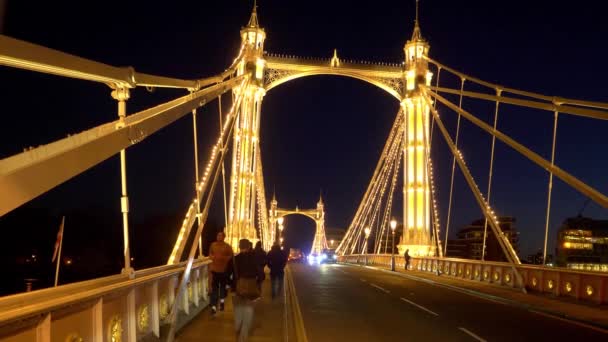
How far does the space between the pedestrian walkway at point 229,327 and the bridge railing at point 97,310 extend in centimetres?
38

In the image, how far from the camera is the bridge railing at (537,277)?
16953 millimetres

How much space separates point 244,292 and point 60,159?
3.94 m

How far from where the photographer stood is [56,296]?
235 inches

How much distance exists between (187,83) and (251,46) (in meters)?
25.3

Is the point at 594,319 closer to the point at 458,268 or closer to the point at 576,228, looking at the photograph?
the point at 458,268

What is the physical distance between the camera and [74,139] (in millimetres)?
6328

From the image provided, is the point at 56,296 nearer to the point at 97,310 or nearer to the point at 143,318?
the point at 97,310

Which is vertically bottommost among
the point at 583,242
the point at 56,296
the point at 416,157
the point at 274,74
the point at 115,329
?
the point at 583,242

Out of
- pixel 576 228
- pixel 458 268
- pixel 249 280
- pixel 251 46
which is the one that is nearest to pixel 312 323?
pixel 249 280

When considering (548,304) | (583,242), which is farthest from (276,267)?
(583,242)

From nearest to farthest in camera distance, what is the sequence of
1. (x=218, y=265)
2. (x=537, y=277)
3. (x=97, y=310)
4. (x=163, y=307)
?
(x=97, y=310) → (x=163, y=307) → (x=218, y=265) → (x=537, y=277)

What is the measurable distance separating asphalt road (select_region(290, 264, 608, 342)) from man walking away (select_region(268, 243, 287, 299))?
35.1 inches

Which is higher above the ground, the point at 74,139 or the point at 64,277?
the point at 74,139

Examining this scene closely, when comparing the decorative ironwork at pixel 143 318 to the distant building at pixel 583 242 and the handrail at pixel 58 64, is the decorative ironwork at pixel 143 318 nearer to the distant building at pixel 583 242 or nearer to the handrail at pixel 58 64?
the handrail at pixel 58 64
